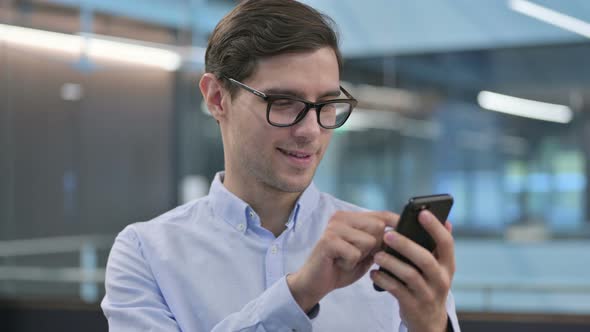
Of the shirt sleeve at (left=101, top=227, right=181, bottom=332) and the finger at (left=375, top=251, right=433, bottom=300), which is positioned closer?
the finger at (left=375, top=251, right=433, bottom=300)

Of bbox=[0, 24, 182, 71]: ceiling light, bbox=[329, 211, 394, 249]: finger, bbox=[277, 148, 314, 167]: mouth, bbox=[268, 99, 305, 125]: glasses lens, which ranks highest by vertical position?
bbox=[0, 24, 182, 71]: ceiling light

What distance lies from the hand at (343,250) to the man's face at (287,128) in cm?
32

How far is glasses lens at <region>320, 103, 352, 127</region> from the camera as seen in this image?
142 cm

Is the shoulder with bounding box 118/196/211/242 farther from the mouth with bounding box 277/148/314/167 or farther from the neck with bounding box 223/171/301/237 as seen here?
the mouth with bounding box 277/148/314/167

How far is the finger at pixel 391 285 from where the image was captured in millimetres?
1074

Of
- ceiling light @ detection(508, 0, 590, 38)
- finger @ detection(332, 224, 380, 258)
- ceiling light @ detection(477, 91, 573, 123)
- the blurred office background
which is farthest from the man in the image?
ceiling light @ detection(508, 0, 590, 38)

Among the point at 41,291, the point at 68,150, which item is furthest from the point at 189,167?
the point at 41,291

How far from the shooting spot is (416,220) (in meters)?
A: 1.06

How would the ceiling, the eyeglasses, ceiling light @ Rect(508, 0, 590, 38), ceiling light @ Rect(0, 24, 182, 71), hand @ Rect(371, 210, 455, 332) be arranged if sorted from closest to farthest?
hand @ Rect(371, 210, 455, 332)
the eyeglasses
ceiling light @ Rect(508, 0, 590, 38)
the ceiling
ceiling light @ Rect(0, 24, 182, 71)

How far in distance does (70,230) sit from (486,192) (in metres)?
2.88

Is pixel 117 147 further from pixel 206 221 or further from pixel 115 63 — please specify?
pixel 206 221

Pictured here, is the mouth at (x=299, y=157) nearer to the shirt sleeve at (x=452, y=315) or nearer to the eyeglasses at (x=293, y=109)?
the eyeglasses at (x=293, y=109)

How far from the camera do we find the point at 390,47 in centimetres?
468

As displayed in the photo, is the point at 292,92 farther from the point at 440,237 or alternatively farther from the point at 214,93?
the point at 440,237
